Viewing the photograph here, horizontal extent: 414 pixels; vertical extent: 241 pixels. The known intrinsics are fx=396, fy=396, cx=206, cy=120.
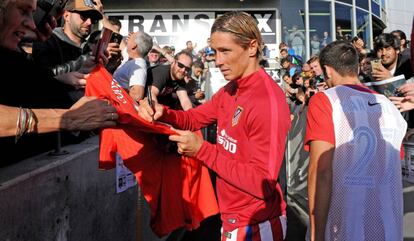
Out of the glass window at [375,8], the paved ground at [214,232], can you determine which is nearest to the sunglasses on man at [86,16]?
the paved ground at [214,232]

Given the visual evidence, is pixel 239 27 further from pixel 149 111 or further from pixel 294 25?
pixel 294 25

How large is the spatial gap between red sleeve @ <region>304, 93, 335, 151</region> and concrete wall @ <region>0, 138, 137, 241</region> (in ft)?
5.42

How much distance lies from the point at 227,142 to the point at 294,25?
1594 cm

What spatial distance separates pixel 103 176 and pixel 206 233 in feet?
9.56

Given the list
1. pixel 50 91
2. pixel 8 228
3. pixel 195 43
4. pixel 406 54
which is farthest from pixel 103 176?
pixel 195 43

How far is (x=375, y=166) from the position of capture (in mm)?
2604

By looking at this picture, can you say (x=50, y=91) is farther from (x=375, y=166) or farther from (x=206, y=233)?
(x=206, y=233)

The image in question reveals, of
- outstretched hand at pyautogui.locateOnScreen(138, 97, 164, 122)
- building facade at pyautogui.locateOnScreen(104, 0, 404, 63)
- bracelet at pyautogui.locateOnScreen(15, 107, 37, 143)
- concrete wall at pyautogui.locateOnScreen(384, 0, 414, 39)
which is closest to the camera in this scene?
bracelet at pyautogui.locateOnScreen(15, 107, 37, 143)

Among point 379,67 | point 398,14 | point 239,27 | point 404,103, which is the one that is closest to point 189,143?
point 239,27

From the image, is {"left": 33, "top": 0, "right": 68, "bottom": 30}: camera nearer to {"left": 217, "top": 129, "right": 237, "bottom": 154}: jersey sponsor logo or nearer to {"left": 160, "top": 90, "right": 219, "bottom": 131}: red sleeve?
{"left": 160, "top": 90, "right": 219, "bottom": 131}: red sleeve

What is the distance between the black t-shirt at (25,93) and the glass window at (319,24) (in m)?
15.9

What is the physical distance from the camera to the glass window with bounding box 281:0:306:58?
16.7 metres

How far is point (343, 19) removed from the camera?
18906 millimetres

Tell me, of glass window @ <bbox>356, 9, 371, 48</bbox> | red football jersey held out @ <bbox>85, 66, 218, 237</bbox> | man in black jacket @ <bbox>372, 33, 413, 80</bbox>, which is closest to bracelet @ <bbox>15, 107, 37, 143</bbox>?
red football jersey held out @ <bbox>85, 66, 218, 237</bbox>
